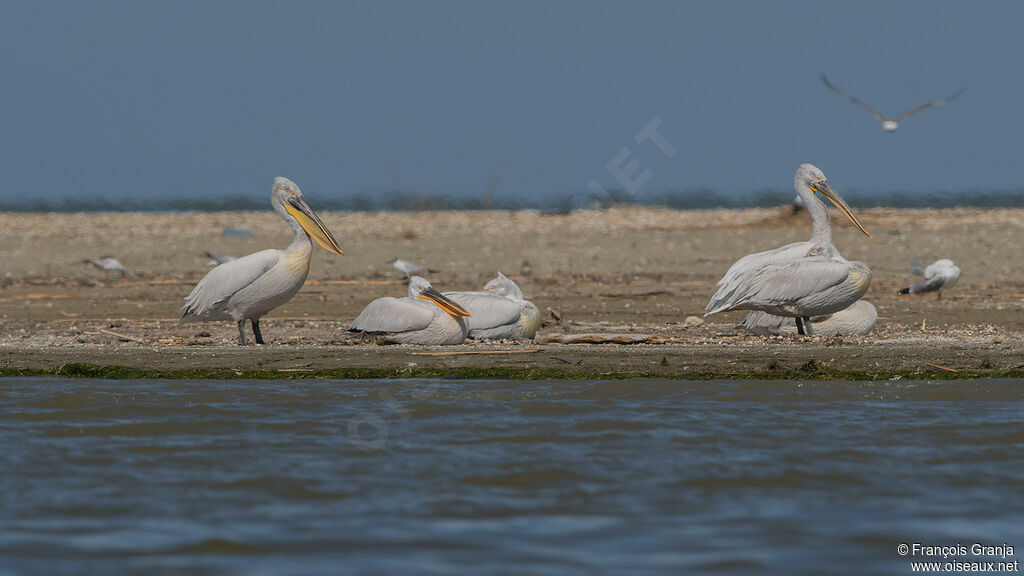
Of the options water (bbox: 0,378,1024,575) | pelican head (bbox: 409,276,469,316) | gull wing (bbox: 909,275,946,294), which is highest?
gull wing (bbox: 909,275,946,294)

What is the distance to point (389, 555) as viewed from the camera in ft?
10.3

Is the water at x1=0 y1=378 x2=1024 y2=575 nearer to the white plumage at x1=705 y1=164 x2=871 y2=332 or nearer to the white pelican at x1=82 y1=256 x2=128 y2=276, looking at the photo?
the white plumage at x1=705 y1=164 x2=871 y2=332

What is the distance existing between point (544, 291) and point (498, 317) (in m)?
3.40

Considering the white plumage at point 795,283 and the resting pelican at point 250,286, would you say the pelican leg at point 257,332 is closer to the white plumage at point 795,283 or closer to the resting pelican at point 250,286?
the resting pelican at point 250,286

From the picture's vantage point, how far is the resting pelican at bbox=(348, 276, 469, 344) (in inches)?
281

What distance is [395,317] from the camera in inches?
282

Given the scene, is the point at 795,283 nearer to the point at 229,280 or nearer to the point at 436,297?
the point at 436,297

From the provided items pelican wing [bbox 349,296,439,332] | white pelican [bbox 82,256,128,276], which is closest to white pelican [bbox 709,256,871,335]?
pelican wing [bbox 349,296,439,332]

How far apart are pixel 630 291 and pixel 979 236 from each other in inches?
228

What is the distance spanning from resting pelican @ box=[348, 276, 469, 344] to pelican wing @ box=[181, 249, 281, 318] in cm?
64

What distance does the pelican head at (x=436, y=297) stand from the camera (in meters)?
7.20

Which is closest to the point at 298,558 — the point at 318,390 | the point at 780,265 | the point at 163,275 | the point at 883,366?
the point at 318,390

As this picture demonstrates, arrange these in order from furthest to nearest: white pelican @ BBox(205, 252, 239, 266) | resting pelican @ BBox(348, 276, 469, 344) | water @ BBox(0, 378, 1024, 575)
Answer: white pelican @ BBox(205, 252, 239, 266) → resting pelican @ BBox(348, 276, 469, 344) → water @ BBox(0, 378, 1024, 575)

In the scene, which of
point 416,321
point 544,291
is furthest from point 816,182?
point 416,321
